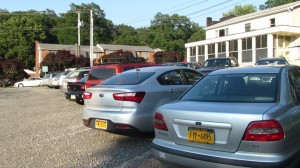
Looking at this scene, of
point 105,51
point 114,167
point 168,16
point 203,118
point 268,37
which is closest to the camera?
point 203,118

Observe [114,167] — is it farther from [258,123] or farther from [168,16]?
[168,16]

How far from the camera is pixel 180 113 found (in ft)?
14.2

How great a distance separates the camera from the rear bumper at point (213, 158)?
3703mm

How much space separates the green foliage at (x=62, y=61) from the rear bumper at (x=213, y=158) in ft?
185

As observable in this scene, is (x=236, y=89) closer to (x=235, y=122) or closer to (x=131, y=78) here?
(x=235, y=122)

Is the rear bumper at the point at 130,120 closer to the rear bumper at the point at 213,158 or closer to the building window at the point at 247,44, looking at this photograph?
the rear bumper at the point at 213,158

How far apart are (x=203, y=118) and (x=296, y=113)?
1.12m

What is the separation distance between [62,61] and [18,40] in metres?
24.5

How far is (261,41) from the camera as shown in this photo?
3831 cm

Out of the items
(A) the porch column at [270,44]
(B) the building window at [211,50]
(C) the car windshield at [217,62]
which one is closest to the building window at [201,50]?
(B) the building window at [211,50]

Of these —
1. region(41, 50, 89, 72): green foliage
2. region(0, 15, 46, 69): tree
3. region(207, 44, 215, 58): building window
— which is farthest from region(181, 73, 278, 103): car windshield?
region(0, 15, 46, 69): tree

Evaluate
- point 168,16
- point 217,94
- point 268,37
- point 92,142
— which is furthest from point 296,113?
point 168,16

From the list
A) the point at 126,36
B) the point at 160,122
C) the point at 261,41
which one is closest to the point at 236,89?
the point at 160,122

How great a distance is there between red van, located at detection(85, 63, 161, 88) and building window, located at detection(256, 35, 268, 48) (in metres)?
29.2
